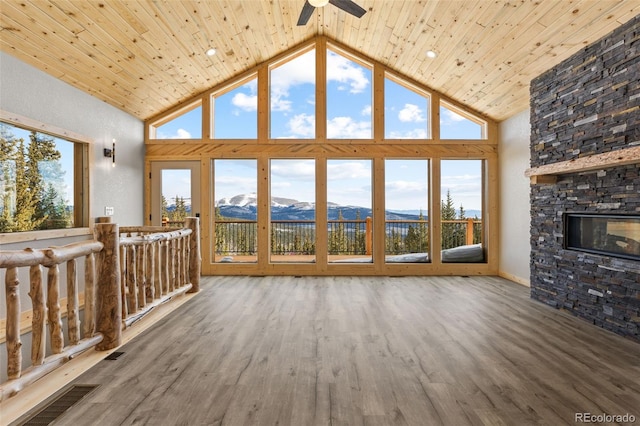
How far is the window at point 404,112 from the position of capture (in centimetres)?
592

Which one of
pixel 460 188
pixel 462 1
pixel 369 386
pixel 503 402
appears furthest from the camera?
pixel 460 188

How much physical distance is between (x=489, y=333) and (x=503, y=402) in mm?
1207

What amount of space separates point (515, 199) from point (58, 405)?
6.01 m

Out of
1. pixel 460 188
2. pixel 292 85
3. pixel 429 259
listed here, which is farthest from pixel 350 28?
pixel 429 259

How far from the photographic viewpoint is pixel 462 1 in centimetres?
369

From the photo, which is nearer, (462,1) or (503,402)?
(503,402)

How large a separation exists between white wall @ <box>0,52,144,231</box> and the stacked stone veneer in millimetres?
6039

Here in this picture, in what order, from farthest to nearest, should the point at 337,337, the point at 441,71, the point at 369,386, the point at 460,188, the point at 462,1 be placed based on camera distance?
the point at 460,188
the point at 441,71
the point at 462,1
the point at 337,337
the point at 369,386

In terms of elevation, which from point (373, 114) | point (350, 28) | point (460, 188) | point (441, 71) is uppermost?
point (350, 28)

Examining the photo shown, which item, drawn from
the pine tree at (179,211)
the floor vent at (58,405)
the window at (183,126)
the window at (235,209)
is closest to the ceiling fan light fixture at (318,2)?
the window at (235,209)

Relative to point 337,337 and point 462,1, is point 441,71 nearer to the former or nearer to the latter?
point 462,1

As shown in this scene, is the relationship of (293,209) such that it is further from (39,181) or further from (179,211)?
(39,181)

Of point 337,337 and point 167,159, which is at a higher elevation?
point 167,159

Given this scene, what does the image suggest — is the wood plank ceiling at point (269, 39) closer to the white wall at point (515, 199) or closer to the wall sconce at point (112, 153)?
the white wall at point (515, 199)
